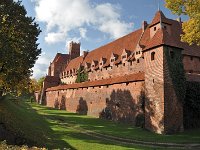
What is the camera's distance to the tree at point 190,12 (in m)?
19.9

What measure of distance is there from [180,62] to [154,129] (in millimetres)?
7877

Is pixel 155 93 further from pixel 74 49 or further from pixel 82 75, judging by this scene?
pixel 74 49

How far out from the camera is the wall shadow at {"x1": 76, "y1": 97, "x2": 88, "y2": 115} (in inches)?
1783

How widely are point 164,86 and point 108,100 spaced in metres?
12.5

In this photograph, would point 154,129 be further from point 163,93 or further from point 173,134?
point 163,93

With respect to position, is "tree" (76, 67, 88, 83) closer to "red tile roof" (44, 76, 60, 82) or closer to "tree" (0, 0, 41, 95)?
"red tile roof" (44, 76, 60, 82)

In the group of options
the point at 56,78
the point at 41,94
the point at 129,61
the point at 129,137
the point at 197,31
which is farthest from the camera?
the point at 56,78

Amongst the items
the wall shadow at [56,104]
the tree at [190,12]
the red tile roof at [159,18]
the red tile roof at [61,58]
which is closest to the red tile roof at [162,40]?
the red tile roof at [159,18]

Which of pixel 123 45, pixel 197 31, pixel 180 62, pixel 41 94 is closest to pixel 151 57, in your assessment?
pixel 180 62

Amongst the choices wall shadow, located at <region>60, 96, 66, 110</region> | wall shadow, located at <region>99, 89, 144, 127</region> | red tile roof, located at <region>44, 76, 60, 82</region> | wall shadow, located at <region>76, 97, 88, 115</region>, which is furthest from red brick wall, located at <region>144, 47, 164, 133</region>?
red tile roof, located at <region>44, 76, 60, 82</region>

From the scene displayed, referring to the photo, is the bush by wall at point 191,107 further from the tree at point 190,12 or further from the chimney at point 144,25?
the chimney at point 144,25

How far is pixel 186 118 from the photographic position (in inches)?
1124

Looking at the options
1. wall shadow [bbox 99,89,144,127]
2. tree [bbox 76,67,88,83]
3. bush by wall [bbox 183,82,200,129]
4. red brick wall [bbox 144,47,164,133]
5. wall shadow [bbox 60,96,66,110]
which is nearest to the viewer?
red brick wall [bbox 144,47,164,133]

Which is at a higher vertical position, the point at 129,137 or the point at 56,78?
the point at 56,78
